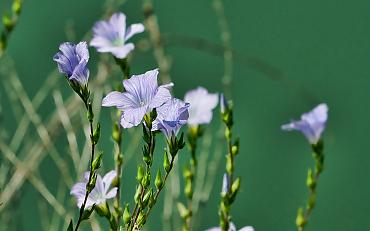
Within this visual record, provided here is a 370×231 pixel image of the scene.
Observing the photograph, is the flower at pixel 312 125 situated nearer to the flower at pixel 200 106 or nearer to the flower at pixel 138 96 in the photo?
the flower at pixel 200 106

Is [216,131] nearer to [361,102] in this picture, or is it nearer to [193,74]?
[193,74]

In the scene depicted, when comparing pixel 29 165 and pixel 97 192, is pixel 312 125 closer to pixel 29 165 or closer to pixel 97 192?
pixel 97 192

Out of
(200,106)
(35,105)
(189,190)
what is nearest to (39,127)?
(35,105)

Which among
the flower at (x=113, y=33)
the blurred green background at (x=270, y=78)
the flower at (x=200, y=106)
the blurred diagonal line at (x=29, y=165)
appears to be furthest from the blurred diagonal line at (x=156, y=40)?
the flower at (x=113, y=33)

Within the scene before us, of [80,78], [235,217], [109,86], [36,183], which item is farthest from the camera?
[235,217]

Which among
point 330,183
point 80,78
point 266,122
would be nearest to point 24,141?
point 266,122

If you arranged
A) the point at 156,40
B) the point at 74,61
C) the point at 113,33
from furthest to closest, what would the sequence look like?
the point at 156,40, the point at 113,33, the point at 74,61
